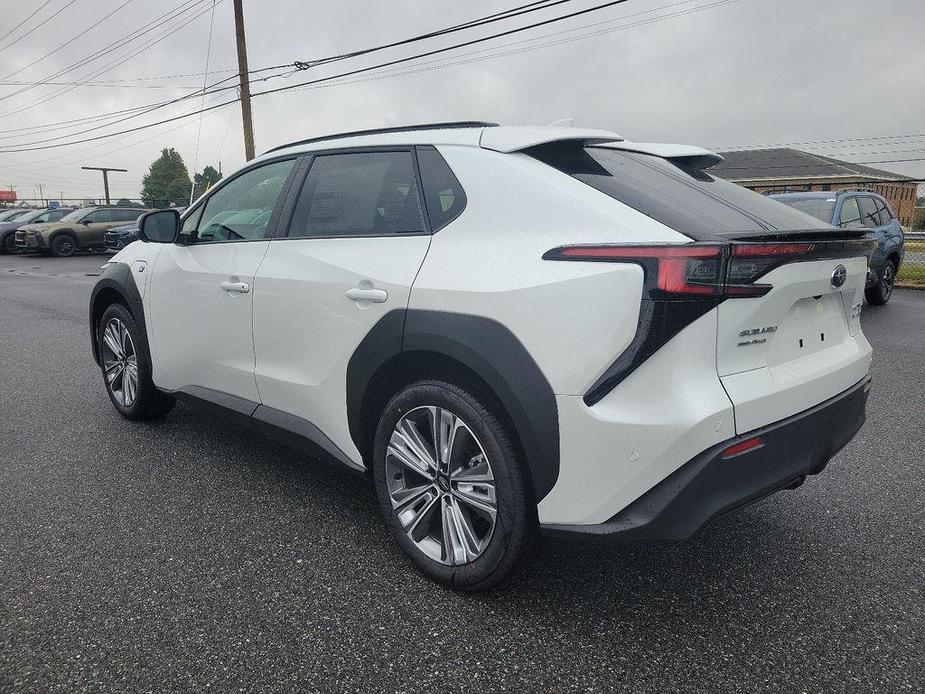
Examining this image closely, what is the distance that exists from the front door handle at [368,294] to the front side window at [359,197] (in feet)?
0.85

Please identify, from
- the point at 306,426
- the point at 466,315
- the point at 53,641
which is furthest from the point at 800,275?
the point at 53,641

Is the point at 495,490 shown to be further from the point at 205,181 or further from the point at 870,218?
the point at 205,181

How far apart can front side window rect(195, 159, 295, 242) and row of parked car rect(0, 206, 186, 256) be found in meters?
18.9

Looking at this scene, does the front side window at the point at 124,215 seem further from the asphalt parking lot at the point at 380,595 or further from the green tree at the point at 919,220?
the green tree at the point at 919,220

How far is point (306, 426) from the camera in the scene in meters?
3.04

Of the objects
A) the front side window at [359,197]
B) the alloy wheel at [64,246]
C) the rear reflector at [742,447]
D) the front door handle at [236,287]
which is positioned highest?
the front side window at [359,197]

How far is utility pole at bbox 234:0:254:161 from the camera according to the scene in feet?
70.8

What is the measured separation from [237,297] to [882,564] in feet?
10.0

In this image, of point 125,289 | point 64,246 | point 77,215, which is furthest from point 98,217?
point 125,289

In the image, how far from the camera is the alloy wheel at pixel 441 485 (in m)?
2.43

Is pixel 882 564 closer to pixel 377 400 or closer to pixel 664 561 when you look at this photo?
pixel 664 561

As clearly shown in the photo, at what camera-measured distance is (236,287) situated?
332 centimetres

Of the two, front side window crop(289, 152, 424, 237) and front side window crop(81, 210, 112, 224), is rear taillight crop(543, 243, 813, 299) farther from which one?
front side window crop(81, 210, 112, 224)

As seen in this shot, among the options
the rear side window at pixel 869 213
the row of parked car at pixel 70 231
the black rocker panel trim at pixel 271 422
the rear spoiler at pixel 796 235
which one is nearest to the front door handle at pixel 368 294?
the black rocker panel trim at pixel 271 422
